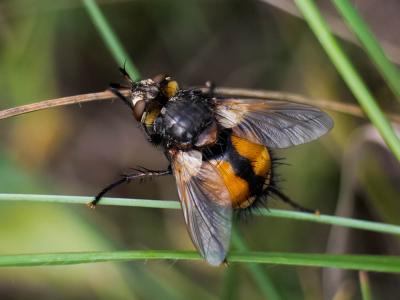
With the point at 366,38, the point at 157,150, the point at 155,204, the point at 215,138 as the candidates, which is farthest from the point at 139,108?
the point at 157,150

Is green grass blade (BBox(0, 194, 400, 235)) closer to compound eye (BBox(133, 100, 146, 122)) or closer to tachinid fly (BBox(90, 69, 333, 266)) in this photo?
tachinid fly (BBox(90, 69, 333, 266))

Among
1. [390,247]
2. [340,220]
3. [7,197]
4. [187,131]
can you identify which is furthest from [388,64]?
[390,247]

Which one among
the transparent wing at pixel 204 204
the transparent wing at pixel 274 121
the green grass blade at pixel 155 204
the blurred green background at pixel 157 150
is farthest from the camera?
the blurred green background at pixel 157 150

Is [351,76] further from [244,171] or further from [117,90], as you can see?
[117,90]

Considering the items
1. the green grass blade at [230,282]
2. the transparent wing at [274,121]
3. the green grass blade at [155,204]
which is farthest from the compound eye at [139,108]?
the green grass blade at [230,282]

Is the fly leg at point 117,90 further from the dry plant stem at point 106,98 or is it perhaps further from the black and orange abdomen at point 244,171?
the black and orange abdomen at point 244,171

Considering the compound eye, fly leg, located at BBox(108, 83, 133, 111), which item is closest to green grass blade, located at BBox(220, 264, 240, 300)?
the compound eye
